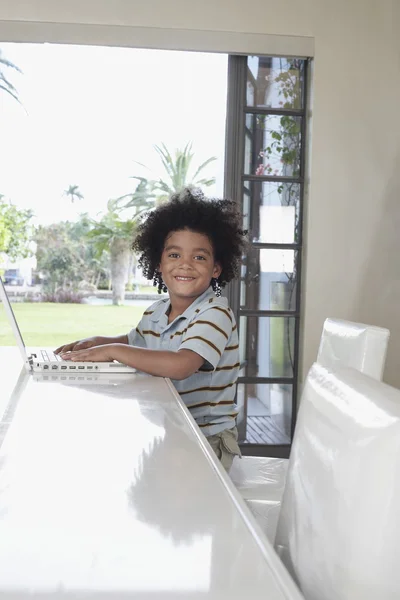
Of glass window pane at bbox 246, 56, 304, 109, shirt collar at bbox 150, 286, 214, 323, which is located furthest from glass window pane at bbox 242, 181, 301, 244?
shirt collar at bbox 150, 286, 214, 323

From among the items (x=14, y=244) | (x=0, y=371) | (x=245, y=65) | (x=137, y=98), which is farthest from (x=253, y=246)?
(x=137, y=98)

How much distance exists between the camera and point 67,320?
912 cm

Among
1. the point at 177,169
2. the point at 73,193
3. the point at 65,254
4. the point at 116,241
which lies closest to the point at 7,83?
the point at 73,193

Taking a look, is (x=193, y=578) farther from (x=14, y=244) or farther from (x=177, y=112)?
(x=177, y=112)

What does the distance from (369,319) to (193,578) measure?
341cm

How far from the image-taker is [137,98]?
24.3 ft

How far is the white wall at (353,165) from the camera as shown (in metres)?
3.90

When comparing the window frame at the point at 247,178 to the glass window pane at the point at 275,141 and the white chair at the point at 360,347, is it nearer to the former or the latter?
the glass window pane at the point at 275,141

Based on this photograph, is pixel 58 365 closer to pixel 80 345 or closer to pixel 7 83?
pixel 80 345

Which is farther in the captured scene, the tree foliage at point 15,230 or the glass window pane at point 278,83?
the tree foliage at point 15,230

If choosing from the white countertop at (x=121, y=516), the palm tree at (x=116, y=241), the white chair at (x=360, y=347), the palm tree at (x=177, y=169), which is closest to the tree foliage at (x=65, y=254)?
the palm tree at (x=116, y=241)

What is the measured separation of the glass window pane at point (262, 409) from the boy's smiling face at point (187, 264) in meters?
1.81

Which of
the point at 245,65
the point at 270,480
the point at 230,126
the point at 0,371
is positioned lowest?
the point at 270,480

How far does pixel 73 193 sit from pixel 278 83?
3.46 metres
